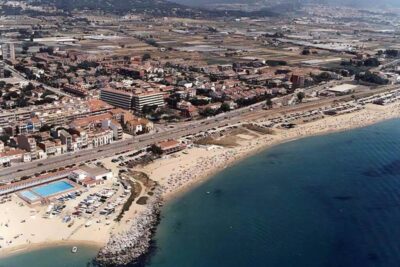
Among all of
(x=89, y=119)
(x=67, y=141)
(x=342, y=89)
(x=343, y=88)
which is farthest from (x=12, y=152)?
(x=343, y=88)

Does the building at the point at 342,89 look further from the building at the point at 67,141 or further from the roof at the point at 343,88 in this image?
the building at the point at 67,141

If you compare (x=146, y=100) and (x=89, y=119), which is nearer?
(x=89, y=119)

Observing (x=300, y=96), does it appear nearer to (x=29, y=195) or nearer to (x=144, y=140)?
(x=144, y=140)

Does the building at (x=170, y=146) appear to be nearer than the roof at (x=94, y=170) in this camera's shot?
No

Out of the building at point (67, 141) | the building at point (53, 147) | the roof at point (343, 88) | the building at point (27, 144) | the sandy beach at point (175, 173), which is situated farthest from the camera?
the roof at point (343, 88)

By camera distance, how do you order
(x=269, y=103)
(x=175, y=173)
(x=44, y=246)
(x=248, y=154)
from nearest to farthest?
(x=44, y=246)
(x=175, y=173)
(x=248, y=154)
(x=269, y=103)

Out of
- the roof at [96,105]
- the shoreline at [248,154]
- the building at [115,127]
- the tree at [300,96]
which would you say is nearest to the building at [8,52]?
the roof at [96,105]

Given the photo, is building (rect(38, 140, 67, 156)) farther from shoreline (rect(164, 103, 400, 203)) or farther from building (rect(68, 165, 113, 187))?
shoreline (rect(164, 103, 400, 203))
